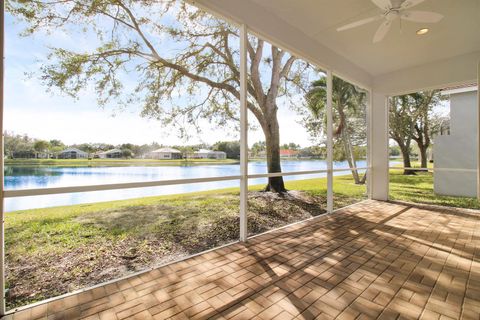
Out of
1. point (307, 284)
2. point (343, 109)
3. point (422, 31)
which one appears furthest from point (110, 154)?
point (343, 109)

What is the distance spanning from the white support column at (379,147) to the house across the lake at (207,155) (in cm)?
389

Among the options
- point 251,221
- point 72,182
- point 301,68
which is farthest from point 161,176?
point 301,68

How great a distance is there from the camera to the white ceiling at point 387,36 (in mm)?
2965

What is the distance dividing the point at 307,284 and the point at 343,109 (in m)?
6.15

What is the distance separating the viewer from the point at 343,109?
6992mm

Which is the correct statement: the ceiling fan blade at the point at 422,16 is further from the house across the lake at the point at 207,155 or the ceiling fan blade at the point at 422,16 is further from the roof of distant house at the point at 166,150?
the roof of distant house at the point at 166,150

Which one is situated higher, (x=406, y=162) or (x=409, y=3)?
(x=409, y=3)

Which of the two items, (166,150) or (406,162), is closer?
(166,150)

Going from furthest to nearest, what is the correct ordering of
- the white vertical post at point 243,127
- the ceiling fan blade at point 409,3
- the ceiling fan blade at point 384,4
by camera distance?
the white vertical post at point 243,127, the ceiling fan blade at point 384,4, the ceiling fan blade at point 409,3

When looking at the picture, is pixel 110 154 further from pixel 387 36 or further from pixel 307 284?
pixel 387 36

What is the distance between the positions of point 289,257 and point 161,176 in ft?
5.04

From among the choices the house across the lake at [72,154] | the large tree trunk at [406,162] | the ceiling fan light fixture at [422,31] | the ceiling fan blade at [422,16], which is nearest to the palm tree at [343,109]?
the large tree trunk at [406,162]

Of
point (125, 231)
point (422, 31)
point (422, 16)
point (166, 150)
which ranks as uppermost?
point (422, 31)

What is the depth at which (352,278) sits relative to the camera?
202cm
